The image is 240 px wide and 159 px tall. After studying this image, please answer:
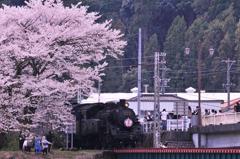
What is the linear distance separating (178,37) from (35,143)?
96762mm

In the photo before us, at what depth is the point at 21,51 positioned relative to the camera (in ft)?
156

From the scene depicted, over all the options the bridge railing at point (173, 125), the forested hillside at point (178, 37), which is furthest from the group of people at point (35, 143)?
the forested hillside at point (178, 37)

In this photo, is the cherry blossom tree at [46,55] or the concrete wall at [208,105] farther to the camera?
the concrete wall at [208,105]

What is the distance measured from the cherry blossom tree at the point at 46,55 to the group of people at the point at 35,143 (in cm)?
116

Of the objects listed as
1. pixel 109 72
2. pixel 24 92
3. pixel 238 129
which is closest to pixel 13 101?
pixel 24 92

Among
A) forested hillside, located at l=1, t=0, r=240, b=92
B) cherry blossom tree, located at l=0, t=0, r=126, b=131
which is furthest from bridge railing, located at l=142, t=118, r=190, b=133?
forested hillside, located at l=1, t=0, r=240, b=92

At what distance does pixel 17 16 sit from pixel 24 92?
5188mm

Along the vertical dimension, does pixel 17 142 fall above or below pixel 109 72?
below

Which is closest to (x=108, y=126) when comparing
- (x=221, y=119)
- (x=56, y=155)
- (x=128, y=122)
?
(x=128, y=122)

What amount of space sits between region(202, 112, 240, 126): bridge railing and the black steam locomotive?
574 cm

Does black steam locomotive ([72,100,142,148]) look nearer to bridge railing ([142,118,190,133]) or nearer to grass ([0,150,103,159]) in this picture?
grass ([0,150,103,159])

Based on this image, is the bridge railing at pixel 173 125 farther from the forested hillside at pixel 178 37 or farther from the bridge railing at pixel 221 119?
the forested hillside at pixel 178 37

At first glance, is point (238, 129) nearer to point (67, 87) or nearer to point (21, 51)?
point (67, 87)

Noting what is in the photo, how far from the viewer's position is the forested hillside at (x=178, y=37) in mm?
126875
